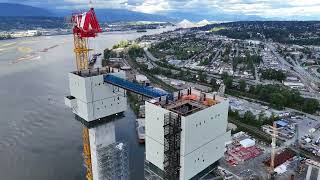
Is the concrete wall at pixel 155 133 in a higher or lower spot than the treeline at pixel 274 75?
higher

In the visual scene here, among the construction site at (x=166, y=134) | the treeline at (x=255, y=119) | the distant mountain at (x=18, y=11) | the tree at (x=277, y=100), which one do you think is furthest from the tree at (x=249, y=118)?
the distant mountain at (x=18, y=11)

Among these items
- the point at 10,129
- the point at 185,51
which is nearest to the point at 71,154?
the point at 10,129

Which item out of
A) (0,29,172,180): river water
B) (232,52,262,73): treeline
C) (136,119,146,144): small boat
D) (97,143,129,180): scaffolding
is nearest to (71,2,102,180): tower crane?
(97,143,129,180): scaffolding

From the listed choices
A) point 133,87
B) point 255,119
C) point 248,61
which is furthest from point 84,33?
point 248,61

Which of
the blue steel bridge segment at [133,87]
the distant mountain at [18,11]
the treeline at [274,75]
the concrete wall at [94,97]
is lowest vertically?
the treeline at [274,75]

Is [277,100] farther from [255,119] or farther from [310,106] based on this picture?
[255,119]

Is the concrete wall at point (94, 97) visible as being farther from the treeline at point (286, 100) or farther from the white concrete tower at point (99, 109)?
the treeline at point (286, 100)
